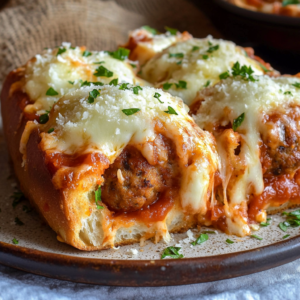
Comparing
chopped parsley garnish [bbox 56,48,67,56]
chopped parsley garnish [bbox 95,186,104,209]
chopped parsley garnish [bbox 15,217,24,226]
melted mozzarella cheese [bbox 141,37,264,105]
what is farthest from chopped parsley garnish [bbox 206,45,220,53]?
chopped parsley garnish [bbox 15,217,24,226]

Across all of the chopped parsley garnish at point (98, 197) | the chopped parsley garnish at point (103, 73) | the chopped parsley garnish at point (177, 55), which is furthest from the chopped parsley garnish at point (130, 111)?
the chopped parsley garnish at point (177, 55)

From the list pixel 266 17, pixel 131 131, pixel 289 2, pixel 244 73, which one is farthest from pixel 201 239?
pixel 289 2

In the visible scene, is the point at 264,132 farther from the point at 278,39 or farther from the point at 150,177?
the point at 278,39

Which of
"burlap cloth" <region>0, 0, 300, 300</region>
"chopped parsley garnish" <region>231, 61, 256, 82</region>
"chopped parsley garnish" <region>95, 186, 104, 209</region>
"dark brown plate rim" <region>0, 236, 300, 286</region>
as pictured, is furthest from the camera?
"chopped parsley garnish" <region>231, 61, 256, 82</region>

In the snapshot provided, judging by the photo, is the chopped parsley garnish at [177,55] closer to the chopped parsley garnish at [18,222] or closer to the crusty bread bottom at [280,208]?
the crusty bread bottom at [280,208]

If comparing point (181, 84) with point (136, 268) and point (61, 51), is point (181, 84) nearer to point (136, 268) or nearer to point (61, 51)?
point (61, 51)

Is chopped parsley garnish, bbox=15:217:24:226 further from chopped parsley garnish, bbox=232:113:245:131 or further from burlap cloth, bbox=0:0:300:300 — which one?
chopped parsley garnish, bbox=232:113:245:131
